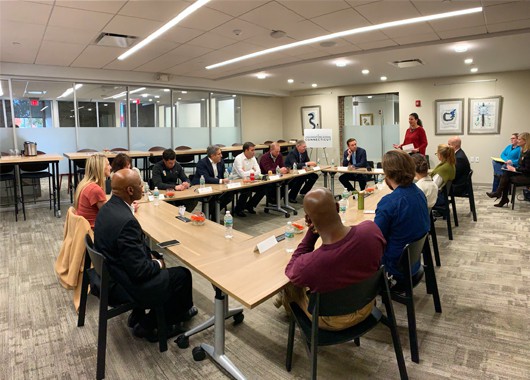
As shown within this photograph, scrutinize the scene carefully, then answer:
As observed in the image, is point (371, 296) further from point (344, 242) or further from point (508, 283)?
point (508, 283)

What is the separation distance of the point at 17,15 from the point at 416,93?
27.8 ft

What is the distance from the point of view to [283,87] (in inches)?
408

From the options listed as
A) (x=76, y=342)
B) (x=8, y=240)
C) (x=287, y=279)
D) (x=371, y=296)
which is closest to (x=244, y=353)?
(x=287, y=279)

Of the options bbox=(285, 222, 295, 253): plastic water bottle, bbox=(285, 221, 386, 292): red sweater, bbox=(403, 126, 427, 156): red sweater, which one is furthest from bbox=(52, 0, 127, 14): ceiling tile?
bbox=(403, 126, 427, 156): red sweater

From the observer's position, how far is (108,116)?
8.12 m

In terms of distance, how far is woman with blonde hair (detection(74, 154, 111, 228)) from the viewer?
111 inches

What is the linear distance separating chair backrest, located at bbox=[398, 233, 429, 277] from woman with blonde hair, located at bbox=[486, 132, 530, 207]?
4950 millimetres

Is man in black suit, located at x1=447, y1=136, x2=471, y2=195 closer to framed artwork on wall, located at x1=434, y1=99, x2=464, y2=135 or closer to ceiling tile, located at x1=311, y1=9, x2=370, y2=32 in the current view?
ceiling tile, located at x1=311, y1=9, x2=370, y2=32

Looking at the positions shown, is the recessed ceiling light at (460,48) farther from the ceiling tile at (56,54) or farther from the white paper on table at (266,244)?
the ceiling tile at (56,54)

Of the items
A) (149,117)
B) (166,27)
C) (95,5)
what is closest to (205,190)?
Result: (166,27)

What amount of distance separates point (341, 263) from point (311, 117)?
10022 millimetres

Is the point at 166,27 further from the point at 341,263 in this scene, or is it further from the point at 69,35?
the point at 341,263

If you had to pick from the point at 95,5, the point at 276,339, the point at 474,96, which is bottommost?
the point at 276,339

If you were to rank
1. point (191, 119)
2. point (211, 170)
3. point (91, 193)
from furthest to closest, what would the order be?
point (191, 119) < point (211, 170) < point (91, 193)
